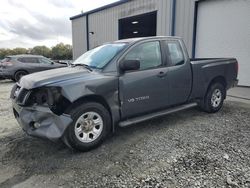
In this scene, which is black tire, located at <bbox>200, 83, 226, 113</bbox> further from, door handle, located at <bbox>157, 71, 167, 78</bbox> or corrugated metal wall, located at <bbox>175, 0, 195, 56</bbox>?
corrugated metal wall, located at <bbox>175, 0, 195, 56</bbox>

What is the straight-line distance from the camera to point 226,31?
30.7 ft

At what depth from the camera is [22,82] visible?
3834 mm

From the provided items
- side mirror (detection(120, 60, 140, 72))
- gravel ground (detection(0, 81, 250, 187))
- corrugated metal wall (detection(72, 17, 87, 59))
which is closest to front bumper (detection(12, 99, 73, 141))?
gravel ground (detection(0, 81, 250, 187))

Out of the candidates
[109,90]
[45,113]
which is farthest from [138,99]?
[45,113]

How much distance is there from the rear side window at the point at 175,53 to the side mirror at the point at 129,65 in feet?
3.50

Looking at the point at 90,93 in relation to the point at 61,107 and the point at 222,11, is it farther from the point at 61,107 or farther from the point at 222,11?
the point at 222,11

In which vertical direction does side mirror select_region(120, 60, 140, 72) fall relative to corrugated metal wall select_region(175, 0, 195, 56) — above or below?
below

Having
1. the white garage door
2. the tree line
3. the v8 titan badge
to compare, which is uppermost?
the tree line

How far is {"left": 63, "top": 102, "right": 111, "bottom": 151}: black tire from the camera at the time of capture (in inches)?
133

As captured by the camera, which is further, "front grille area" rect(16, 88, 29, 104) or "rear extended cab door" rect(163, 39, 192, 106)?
"rear extended cab door" rect(163, 39, 192, 106)

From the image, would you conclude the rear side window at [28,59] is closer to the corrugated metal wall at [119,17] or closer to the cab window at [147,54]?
the corrugated metal wall at [119,17]

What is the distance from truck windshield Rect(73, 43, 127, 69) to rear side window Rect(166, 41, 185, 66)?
103 centimetres

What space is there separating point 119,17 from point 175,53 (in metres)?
11.4

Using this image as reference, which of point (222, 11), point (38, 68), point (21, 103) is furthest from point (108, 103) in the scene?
point (38, 68)
